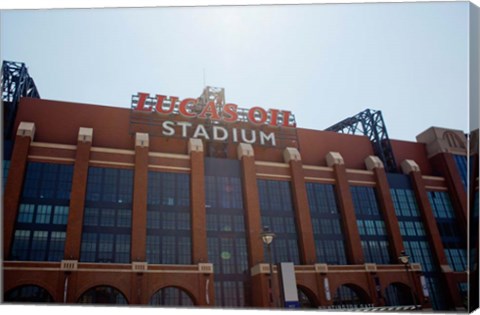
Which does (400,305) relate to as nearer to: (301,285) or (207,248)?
(301,285)

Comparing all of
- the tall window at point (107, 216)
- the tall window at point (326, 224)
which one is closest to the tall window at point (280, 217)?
the tall window at point (326, 224)

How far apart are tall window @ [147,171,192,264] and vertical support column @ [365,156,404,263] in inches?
996

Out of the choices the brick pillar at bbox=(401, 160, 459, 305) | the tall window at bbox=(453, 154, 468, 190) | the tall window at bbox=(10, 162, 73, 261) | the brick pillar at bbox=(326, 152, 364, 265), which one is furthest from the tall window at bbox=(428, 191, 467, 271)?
the tall window at bbox=(10, 162, 73, 261)

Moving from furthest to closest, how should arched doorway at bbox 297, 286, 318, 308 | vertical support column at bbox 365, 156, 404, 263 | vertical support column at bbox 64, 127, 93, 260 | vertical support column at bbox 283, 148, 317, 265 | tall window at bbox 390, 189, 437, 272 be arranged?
tall window at bbox 390, 189, 437, 272 → vertical support column at bbox 365, 156, 404, 263 → vertical support column at bbox 283, 148, 317, 265 → arched doorway at bbox 297, 286, 318, 308 → vertical support column at bbox 64, 127, 93, 260

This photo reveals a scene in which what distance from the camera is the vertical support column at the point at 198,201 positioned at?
42719 millimetres

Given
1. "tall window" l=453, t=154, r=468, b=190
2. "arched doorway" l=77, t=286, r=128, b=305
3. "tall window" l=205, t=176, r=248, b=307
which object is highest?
"tall window" l=453, t=154, r=468, b=190

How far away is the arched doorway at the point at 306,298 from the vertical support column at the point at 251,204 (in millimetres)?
5797

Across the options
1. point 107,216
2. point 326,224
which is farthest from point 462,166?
point 107,216

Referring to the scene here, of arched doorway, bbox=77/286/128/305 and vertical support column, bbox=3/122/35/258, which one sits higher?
vertical support column, bbox=3/122/35/258

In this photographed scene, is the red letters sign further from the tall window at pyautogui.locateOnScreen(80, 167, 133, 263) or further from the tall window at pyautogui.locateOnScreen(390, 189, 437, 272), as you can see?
the tall window at pyautogui.locateOnScreen(390, 189, 437, 272)

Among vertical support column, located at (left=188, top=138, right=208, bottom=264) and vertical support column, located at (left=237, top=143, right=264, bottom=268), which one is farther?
vertical support column, located at (left=237, top=143, right=264, bottom=268)

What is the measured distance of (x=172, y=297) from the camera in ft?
135

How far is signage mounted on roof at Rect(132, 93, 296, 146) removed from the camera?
50.0 m

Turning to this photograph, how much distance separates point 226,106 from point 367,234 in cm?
2371
